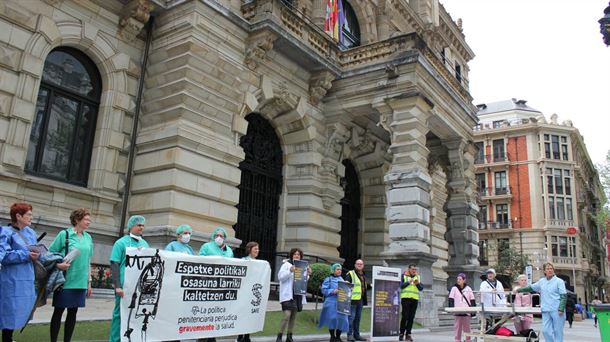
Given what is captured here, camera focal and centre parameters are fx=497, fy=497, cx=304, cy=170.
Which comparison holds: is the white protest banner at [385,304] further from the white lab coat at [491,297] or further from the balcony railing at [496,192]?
the balcony railing at [496,192]

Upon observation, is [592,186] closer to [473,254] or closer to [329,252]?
[473,254]

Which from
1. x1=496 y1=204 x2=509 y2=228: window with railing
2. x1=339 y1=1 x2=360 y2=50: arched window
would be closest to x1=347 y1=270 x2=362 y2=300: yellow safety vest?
x1=339 y1=1 x2=360 y2=50: arched window

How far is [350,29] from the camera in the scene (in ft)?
72.6

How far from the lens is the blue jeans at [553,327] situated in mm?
9695

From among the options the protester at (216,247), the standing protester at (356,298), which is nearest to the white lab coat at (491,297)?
the standing protester at (356,298)

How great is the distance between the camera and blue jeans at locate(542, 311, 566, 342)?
9.70 metres

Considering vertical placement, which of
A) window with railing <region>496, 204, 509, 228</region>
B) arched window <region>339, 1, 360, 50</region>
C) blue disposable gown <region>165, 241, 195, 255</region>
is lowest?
blue disposable gown <region>165, 241, 195, 255</region>

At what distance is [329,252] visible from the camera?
1828cm

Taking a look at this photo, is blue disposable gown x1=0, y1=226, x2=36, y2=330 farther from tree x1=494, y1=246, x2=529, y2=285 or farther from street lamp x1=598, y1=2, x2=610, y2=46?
tree x1=494, y1=246, x2=529, y2=285

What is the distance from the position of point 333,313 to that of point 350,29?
15.1 metres

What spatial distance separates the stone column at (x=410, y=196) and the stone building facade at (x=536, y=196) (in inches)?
1660

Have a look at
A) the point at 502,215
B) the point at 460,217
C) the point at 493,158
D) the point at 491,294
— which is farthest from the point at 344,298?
the point at 493,158

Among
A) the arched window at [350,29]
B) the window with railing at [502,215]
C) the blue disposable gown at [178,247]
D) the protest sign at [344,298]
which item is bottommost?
the protest sign at [344,298]

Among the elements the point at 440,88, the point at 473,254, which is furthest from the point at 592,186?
the point at 440,88
